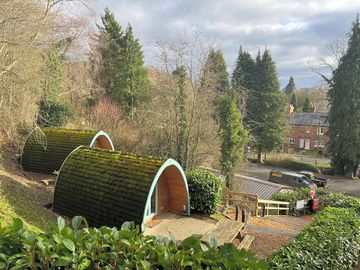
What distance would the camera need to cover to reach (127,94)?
28453 millimetres

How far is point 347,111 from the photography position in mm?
30609

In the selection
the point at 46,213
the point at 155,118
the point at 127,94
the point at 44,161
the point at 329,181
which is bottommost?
the point at 329,181

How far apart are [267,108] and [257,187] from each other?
1993 cm

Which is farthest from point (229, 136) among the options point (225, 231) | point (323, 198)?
point (225, 231)

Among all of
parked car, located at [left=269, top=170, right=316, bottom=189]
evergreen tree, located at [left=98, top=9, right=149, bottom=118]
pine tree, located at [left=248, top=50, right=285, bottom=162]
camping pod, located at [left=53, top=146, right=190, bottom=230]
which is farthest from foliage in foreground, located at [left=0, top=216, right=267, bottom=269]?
pine tree, located at [left=248, top=50, right=285, bottom=162]

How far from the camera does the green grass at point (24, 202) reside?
800cm

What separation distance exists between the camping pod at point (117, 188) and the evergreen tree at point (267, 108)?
27604 millimetres

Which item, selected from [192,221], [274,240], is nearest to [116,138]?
[192,221]

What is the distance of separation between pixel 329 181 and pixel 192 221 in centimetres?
2500

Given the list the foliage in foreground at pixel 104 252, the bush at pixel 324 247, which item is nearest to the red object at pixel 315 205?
the bush at pixel 324 247

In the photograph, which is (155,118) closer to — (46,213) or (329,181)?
(46,213)

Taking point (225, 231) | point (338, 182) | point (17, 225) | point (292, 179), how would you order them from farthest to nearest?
1. point (338, 182)
2. point (292, 179)
3. point (225, 231)
4. point (17, 225)

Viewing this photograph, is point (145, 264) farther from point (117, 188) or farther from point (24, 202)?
point (24, 202)

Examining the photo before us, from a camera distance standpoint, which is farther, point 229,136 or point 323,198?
point 229,136
